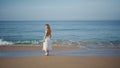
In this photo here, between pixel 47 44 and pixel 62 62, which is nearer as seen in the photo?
pixel 62 62

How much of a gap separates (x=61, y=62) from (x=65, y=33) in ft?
5.00

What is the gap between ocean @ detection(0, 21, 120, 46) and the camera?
19.9 ft

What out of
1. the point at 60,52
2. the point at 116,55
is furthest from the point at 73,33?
the point at 116,55

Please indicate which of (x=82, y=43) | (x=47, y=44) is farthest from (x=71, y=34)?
(x=47, y=44)

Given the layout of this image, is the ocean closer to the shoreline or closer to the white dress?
the white dress

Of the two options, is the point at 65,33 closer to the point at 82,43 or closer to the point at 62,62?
the point at 82,43

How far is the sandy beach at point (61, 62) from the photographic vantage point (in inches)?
192

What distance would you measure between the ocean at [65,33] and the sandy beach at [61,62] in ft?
2.96

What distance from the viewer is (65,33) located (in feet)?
21.2

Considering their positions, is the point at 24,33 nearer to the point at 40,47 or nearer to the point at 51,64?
the point at 40,47

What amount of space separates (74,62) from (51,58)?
0.44 m

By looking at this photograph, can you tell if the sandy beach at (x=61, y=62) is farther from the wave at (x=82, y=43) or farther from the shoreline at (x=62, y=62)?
the wave at (x=82, y=43)

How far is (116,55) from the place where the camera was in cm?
556

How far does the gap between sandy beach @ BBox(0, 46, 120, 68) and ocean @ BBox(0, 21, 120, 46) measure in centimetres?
90
